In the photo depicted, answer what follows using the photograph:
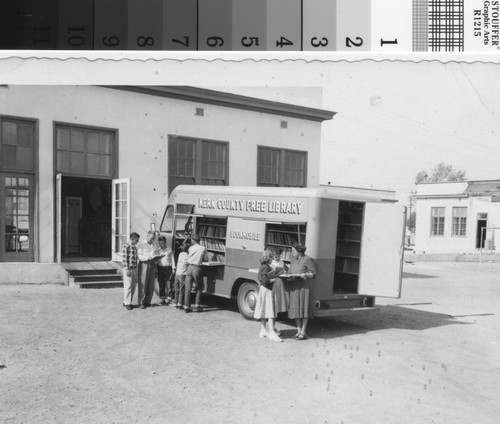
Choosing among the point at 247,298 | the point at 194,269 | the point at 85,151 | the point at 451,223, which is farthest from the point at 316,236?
the point at 451,223

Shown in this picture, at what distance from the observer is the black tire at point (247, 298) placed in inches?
365

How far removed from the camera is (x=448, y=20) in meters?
4.84

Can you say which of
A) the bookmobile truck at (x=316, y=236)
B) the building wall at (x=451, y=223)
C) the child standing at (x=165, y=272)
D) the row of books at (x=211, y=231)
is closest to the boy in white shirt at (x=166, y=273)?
the child standing at (x=165, y=272)

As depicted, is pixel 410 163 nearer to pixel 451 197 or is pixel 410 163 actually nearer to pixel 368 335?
pixel 368 335

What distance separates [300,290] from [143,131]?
707 cm

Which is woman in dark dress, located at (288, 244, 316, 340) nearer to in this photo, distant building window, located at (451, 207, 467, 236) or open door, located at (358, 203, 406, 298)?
open door, located at (358, 203, 406, 298)

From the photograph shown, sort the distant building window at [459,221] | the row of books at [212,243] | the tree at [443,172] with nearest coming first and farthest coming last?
the tree at [443,172] < the row of books at [212,243] < the distant building window at [459,221]

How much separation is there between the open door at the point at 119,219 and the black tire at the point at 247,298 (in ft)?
13.9

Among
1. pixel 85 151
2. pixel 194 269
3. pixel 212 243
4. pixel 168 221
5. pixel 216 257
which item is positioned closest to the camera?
pixel 194 269

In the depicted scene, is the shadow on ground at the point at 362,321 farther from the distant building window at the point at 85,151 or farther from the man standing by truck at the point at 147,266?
the distant building window at the point at 85,151

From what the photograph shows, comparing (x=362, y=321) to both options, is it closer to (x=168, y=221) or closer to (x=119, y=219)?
(x=168, y=221)

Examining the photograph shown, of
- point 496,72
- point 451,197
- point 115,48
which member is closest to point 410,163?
point 496,72

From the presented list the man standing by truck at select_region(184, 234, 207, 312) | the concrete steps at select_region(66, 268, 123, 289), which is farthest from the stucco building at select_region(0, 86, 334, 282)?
the man standing by truck at select_region(184, 234, 207, 312)

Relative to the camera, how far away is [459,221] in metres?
31.7
